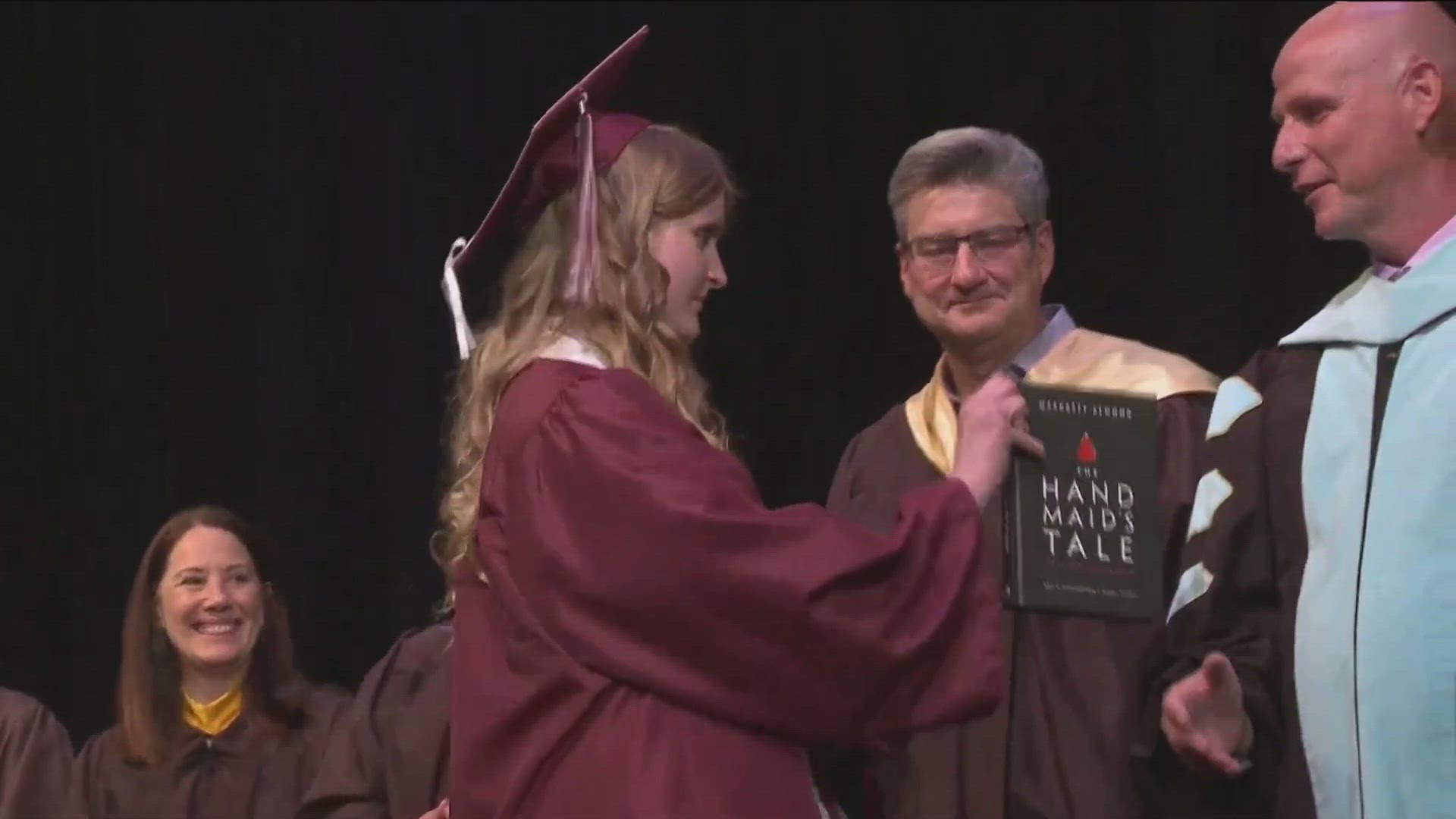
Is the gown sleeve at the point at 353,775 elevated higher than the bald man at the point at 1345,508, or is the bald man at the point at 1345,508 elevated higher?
the bald man at the point at 1345,508

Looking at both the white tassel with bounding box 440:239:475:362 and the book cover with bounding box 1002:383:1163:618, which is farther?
the white tassel with bounding box 440:239:475:362

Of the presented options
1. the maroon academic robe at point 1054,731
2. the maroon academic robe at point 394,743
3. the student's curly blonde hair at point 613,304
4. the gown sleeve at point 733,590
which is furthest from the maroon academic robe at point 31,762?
the gown sleeve at point 733,590

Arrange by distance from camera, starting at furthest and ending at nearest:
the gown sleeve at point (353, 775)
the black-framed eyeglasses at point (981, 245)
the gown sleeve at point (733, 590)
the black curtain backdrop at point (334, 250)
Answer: the black curtain backdrop at point (334, 250) < the gown sleeve at point (353, 775) < the black-framed eyeglasses at point (981, 245) < the gown sleeve at point (733, 590)

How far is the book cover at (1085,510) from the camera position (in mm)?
2303

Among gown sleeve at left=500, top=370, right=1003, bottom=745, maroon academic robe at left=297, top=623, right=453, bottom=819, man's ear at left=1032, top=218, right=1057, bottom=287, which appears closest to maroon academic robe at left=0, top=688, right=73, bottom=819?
maroon academic robe at left=297, top=623, right=453, bottom=819

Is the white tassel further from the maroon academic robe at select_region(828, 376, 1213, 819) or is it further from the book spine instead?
the maroon academic robe at select_region(828, 376, 1213, 819)

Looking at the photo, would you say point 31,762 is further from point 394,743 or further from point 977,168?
point 977,168

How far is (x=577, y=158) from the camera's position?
2.34 m

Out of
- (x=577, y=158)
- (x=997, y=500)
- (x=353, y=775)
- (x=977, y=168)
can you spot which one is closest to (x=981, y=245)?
(x=977, y=168)

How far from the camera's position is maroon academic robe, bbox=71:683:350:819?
12.3ft

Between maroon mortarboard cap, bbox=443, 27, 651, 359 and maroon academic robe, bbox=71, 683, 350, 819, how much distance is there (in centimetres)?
170

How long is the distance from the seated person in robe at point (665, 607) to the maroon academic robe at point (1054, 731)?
0.59 m

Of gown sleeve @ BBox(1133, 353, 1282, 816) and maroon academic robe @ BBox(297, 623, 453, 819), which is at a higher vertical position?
gown sleeve @ BBox(1133, 353, 1282, 816)

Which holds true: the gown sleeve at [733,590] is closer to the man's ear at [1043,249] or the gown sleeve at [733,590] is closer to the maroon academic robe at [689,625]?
the maroon academic robe at [689,625]
